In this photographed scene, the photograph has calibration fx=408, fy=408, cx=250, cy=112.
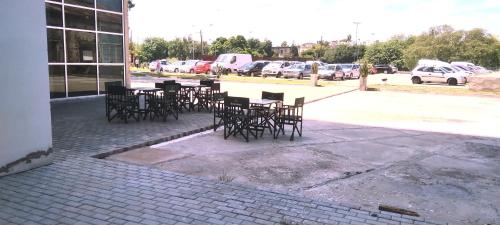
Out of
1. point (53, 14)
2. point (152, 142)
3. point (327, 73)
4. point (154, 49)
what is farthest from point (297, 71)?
point (154, 49)

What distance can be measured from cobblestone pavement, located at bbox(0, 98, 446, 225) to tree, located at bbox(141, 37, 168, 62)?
73949 millimetres

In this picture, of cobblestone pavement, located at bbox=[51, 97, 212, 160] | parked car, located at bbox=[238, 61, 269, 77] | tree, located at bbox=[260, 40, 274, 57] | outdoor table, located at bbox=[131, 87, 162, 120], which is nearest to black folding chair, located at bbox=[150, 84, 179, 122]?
outdoor table, located at bbox=[131, 87, 162, 120]

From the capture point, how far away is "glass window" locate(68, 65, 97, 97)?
14.5 m

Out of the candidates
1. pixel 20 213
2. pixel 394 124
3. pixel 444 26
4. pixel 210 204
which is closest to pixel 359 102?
pixel 394 124

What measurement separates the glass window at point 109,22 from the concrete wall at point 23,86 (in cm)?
1046

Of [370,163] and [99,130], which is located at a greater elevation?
[99,130]

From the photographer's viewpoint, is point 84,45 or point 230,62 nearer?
point 84,45

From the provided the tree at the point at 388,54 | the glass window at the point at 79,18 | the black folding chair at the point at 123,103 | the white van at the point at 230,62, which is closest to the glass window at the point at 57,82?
the glass window at the point at 79,18

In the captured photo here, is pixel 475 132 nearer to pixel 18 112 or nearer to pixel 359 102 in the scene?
pixel 359 102

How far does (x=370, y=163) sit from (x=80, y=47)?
1177 cm

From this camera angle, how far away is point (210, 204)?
179 inches

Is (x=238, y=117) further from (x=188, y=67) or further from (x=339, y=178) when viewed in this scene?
(x=188, y=67)

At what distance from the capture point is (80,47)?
579 inches

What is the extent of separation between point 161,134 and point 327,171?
370 centimetres
